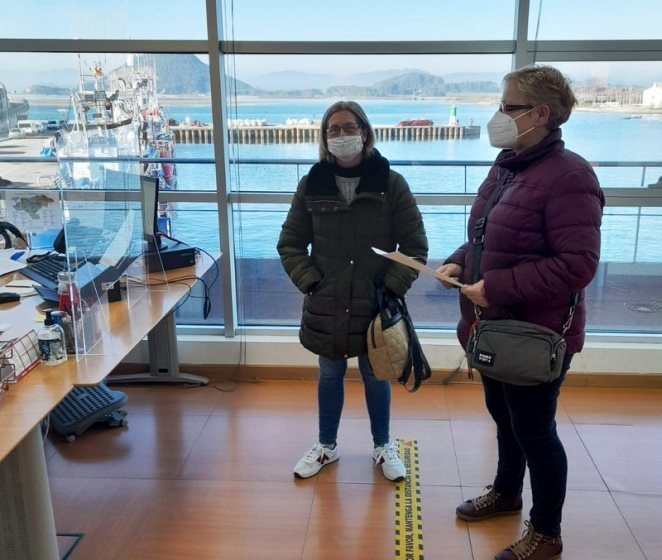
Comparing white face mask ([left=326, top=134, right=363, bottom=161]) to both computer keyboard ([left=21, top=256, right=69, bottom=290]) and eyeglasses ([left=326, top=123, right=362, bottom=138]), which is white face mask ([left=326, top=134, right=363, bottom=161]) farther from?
computer keyboard ([left=21, top=256, right=69, bottom=290])

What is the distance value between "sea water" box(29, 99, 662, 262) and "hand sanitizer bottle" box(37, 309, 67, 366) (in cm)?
168

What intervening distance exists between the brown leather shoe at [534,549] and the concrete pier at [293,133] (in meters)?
2.11

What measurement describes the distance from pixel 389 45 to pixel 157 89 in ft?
4.20

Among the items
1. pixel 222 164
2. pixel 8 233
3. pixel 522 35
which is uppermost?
pixel 522 35

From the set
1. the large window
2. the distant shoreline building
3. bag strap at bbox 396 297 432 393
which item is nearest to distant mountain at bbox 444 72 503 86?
the large window

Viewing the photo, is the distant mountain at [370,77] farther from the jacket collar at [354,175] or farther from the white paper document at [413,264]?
the white paper document at [413,264]

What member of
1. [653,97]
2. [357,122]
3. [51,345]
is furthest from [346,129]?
[653,97]

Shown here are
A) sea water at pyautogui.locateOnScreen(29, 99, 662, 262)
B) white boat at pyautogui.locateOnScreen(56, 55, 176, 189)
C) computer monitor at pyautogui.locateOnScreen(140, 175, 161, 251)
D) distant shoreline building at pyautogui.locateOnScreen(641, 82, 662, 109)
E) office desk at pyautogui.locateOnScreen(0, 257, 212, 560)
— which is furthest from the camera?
sea water at pyautogui.locateOnScreen(29, 99, 662, 262)

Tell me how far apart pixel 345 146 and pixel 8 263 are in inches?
68.3

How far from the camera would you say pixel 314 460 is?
2.54 metres

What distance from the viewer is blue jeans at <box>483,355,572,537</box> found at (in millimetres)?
1831

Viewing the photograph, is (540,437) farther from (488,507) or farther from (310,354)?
(310,354)

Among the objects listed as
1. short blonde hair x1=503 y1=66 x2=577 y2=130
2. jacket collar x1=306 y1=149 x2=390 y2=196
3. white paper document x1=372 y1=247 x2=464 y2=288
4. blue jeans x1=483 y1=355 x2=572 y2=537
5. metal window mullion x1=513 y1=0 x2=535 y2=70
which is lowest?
blue jeans x1=483 y1=355 x2=572 y2=537

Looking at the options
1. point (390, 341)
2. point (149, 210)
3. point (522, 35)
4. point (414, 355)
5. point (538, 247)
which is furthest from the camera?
point (522, 35)
